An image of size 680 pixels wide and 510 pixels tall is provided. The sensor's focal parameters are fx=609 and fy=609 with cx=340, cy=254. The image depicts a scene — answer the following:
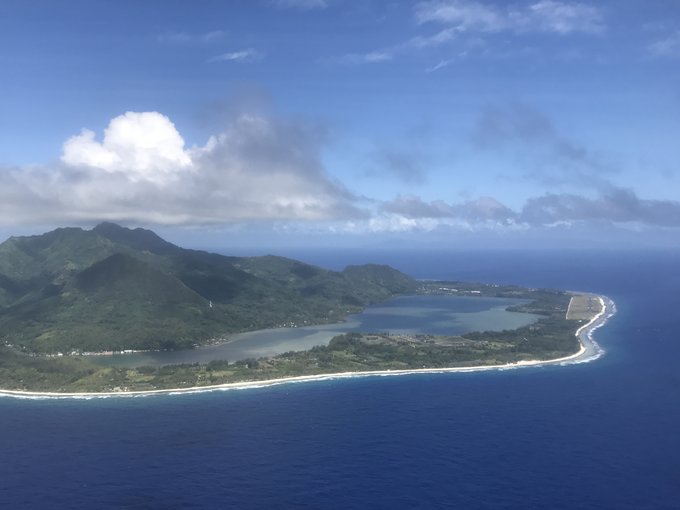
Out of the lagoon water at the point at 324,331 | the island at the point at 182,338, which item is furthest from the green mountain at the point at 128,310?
the lagoon water at the point at 324,331

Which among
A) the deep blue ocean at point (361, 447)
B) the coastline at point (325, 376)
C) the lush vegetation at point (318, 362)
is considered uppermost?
the lush vegetation at point (318, 362)

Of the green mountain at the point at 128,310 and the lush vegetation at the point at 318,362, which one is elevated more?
the green mountain at the point at 128,310

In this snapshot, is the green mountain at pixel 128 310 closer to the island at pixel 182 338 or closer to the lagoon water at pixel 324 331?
the island at pixel 182 338

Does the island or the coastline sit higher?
the island

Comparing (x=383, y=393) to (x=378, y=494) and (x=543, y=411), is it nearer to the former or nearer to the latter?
(x=543, y=411)

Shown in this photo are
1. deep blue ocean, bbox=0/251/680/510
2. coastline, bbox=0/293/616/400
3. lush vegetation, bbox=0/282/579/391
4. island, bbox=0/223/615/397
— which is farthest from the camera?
island, bbox=0/223/615/397

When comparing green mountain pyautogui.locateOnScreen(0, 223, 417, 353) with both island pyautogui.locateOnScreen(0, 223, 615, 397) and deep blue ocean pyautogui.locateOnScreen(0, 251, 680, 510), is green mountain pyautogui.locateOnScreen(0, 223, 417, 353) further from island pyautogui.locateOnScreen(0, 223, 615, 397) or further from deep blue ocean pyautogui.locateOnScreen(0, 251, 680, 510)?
deep blue ocean pyautogui.locateOnScreen(0, 251, 680, 510)

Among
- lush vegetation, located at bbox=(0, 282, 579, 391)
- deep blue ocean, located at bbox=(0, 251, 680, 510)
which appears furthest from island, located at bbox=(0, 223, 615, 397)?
deep blue ocean, located at bbox=(0, 251, 680, 510)

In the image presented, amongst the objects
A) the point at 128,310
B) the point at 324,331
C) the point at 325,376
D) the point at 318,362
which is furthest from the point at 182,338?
the point at 325,376
